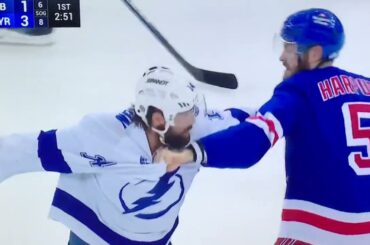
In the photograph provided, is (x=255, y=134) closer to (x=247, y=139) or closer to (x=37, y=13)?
(x=247, y=139)

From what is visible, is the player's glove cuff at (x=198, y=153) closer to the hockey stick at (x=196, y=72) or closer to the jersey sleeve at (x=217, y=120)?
the jersey sleeve at (x=217, y=120)

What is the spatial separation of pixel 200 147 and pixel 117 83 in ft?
2.21

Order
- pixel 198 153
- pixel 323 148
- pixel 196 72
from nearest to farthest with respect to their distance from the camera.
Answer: pixel 198 153, pixel 323 148, pixel 196 72

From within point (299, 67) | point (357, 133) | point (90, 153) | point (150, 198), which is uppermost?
point (299, 67)

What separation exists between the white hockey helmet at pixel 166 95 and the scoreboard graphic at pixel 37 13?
0.46 metres

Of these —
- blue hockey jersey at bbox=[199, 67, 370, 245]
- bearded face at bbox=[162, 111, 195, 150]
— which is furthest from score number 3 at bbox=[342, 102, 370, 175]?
bearded face at bbox=[162, 111, 195, 150]

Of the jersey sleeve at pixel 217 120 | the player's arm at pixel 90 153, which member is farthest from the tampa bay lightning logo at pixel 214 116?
the player's arm at pixel 90 153

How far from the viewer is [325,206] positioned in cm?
149

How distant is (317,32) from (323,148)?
0.92 feet

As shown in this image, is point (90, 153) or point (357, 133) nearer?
point (357, 133)

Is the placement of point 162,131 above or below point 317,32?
below

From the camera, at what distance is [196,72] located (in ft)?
6.20

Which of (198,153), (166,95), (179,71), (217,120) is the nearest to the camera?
(198,153)

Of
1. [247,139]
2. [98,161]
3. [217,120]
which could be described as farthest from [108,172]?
[247,139]
